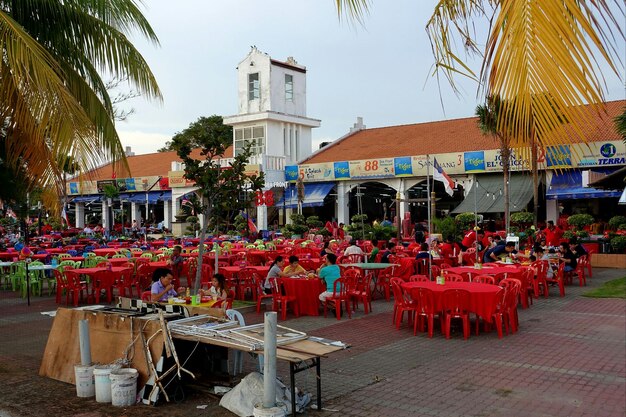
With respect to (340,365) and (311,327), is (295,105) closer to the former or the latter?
(311,327)

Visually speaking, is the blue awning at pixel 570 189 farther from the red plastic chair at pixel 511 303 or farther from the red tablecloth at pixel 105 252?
the red tablecloth at pixel 105 252

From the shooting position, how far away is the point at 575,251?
1430 centimetres

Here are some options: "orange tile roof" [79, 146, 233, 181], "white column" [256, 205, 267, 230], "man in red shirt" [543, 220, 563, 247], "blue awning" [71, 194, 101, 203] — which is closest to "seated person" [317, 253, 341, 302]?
A: "man in red shirt" [543, 220, 563, 247]

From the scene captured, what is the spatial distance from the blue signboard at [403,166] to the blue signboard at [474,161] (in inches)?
105

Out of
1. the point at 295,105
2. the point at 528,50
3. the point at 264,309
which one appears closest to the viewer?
the point at 528,50

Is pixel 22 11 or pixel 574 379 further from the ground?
pixel 22 11

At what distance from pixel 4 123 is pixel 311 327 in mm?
5437

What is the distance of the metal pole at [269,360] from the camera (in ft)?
16.3

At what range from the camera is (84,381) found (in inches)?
234

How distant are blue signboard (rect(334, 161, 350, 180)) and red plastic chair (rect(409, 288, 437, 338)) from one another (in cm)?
2154

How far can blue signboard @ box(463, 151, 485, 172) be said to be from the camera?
25.8 metres

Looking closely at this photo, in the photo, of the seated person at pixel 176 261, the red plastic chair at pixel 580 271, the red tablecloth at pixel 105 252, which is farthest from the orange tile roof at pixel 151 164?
the red plastic chair at pixel 580 271

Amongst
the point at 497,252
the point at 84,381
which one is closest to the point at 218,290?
the point at 84,381

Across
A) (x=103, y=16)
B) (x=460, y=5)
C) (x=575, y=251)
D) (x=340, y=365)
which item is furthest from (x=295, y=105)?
(x=460, y=5)
